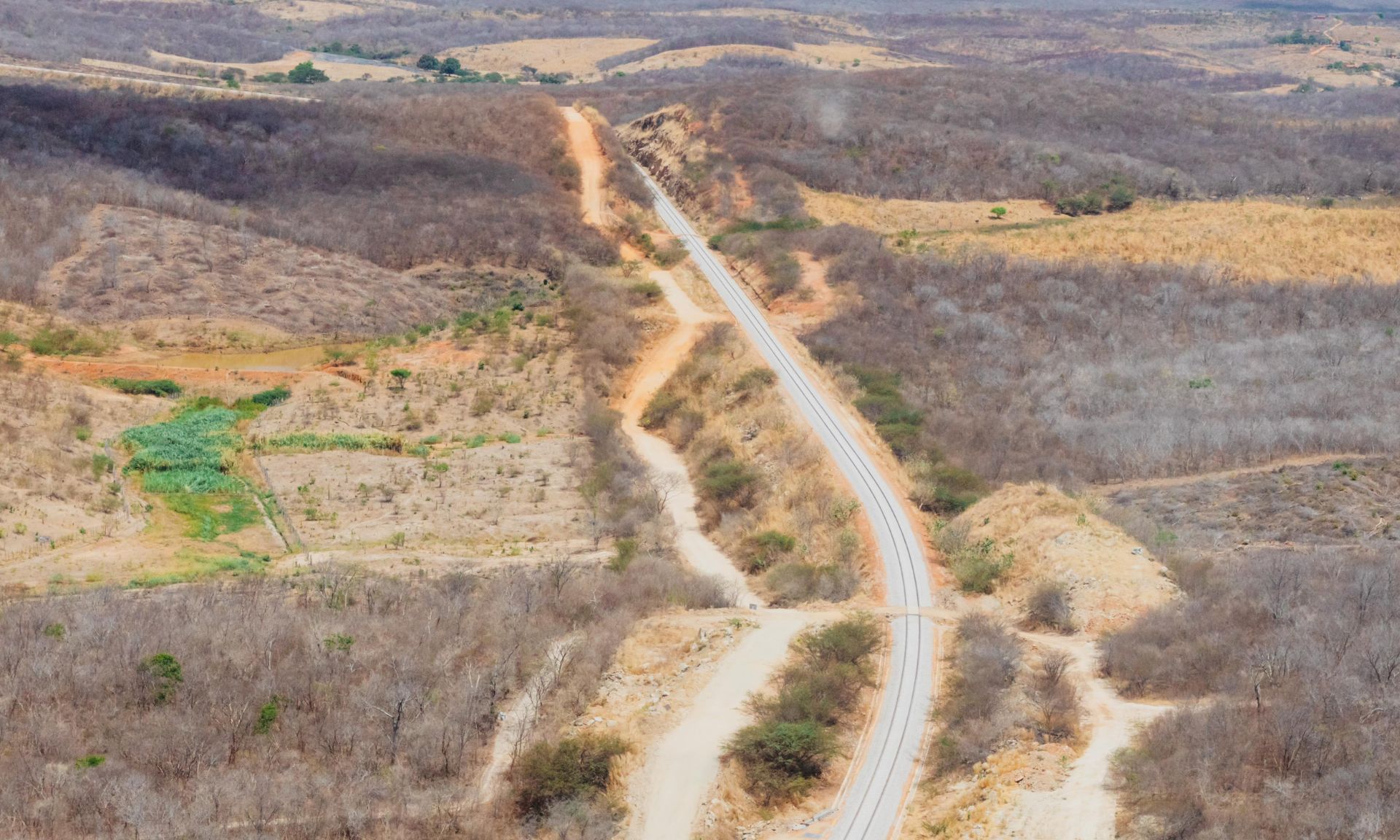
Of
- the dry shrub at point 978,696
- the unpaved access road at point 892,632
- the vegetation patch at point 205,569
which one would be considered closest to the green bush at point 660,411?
the unpaved access road at point 892,632

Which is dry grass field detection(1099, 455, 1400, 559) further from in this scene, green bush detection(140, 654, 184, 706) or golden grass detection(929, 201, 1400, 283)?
golden grass detection(929, 201, 1400, 283)

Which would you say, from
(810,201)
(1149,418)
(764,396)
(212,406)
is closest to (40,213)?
(212,406)

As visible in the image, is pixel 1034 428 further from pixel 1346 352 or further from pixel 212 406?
Answer: pixel 212 406

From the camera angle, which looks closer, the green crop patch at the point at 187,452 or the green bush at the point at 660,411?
the green crop patch at the point at 187,452

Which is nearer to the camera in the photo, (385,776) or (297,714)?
(385,776)

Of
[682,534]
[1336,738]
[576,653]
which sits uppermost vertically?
[1336,738]

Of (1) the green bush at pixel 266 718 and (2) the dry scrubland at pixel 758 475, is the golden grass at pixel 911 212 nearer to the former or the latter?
(2) the dry scrubland at pixel 758 475
